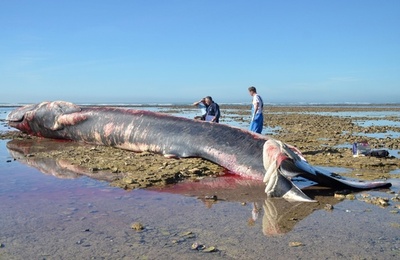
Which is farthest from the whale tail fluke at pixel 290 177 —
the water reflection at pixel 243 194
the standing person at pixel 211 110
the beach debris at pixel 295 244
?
the standing person at pixel 211 110

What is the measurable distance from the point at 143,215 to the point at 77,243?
0.99m

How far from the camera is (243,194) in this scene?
17.8 feet

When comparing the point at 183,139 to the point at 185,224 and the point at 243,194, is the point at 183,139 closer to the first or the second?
the point at 243,194

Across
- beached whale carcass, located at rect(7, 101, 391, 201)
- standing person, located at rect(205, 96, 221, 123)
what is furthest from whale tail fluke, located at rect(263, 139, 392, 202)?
standing person, located at rect(205, 96, 221, 123)

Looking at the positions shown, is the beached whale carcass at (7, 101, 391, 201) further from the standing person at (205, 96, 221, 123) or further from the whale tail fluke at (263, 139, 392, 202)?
the standing person at (205, 96, 221, 123)

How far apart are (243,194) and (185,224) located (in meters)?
1.49

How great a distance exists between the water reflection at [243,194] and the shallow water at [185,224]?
0.01m

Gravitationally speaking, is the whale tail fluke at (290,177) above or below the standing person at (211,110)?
below

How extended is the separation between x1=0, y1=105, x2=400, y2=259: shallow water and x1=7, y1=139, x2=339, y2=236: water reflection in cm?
1

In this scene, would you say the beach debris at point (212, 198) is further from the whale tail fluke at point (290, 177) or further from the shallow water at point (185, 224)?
the whale tail fluke at point (290, 177)

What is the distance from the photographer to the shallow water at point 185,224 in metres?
3.39

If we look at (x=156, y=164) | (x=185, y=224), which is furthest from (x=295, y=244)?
(x=156, y=164)

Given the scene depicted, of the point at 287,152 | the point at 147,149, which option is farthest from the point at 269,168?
the point at 147,149

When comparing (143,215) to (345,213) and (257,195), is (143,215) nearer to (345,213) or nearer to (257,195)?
(257,195)
